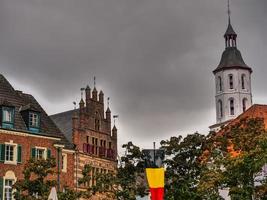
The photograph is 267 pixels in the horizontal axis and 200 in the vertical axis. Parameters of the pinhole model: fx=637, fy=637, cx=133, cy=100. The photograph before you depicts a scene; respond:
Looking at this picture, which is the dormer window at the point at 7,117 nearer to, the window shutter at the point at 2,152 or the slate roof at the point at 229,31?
the window shutter at the point at 2,152

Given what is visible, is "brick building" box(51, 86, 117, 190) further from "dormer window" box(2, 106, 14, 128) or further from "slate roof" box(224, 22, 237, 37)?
"slate roof" box(224, 22, 237, 37)

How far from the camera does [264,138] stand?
3994 cm

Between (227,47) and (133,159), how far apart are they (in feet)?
265

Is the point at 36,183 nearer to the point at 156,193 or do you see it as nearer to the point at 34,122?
the point at 34,122

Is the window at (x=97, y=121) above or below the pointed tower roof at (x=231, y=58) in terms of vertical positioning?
below

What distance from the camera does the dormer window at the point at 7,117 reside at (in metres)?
53.4

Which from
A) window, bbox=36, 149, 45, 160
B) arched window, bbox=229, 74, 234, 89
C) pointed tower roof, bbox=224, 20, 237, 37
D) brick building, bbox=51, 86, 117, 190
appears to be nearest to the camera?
window, bbox=36, 149, 45, 160

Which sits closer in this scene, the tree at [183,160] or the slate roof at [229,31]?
the tree at [183,160]

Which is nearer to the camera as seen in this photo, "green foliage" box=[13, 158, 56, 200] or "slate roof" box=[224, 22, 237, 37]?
"green foliage" box=[13, 158, 56, 200]

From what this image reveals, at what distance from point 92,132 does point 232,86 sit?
205 ft

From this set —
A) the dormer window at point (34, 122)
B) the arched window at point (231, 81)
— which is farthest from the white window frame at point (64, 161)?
the arched window at point (231, 81)

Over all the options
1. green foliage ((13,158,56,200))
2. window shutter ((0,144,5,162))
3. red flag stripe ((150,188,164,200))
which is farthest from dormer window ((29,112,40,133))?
red flag stripe ((150,188,164,200))

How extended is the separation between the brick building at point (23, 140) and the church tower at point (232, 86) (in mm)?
66442

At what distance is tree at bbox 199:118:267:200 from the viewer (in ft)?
132
